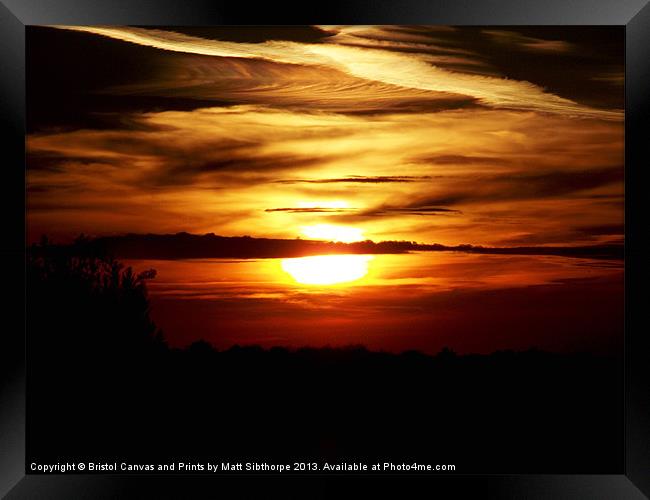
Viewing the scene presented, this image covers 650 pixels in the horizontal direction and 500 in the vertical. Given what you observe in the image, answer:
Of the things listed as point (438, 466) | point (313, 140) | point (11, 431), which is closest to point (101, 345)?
point (11, 431)

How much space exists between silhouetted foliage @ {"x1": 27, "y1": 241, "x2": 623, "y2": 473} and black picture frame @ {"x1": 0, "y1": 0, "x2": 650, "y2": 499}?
0.05 m

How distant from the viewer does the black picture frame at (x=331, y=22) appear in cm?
225

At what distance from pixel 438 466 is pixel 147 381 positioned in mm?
823

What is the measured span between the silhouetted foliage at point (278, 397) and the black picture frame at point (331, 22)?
5 centimetres

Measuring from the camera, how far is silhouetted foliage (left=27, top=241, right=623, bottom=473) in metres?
2.34

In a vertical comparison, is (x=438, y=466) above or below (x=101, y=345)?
below

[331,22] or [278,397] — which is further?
[278,397]

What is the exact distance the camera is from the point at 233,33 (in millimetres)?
2314

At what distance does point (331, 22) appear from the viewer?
2.27 meters

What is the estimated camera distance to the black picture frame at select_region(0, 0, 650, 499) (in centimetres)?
225

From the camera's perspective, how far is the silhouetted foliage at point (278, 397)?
234cm

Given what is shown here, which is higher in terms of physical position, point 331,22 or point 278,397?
point 331,22

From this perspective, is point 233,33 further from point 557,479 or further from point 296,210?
point 557,479

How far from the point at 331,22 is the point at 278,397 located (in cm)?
101
